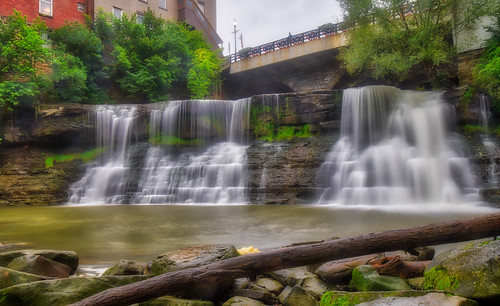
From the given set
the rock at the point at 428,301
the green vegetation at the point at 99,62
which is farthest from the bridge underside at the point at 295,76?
the rock at the point at 428,301

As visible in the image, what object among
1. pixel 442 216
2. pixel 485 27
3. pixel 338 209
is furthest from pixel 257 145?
pixel 485 27

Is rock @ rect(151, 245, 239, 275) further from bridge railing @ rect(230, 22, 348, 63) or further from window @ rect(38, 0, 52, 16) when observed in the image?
window @ rect(38, 0, 52, 16)

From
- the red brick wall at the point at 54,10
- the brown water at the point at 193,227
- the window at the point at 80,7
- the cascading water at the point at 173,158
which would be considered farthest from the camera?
the window at the point at 80,7

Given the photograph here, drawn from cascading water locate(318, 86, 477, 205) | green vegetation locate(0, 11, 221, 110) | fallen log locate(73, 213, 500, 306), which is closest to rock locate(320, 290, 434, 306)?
fallen log locate(73, 213, 500, 306)

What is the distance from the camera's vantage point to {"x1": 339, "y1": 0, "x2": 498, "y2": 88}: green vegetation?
59.5ft

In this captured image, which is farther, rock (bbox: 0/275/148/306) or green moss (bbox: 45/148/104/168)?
green moss (bbox: 45/148/104/168)

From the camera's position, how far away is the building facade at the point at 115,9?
83.1ft

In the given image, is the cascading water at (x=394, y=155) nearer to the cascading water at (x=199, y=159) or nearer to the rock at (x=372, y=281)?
the cascading water at (x=199, y=159)

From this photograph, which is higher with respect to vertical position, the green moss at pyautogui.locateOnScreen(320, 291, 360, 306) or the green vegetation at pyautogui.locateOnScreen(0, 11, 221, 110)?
the green vegetation at pyautogui.locateOnScreen(0, 11, 221, 110)

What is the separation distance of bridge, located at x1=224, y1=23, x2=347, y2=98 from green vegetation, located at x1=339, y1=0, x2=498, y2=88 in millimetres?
2431

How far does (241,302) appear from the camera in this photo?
2807 mm

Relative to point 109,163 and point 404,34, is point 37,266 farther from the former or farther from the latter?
point 404,34

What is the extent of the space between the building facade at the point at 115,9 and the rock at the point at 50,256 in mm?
26581

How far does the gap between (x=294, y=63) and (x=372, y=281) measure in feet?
85.6
